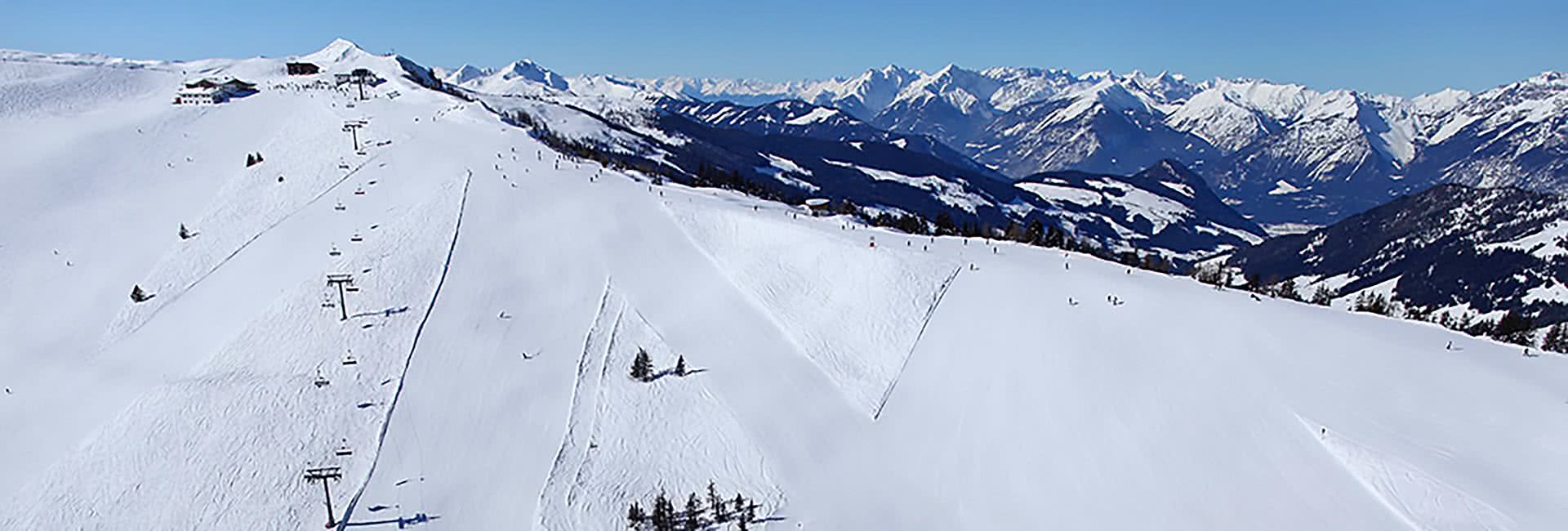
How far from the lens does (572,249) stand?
63406 millimetres

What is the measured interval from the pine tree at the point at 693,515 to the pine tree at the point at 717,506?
711 millimetres

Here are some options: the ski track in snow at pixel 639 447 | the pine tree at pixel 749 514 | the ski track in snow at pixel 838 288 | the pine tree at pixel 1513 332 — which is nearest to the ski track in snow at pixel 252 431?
the ski track in snow at pixel 639 447

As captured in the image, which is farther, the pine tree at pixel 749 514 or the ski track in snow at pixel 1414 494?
the pine tree at pixel 749 514

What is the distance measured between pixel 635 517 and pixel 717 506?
4.09 metres

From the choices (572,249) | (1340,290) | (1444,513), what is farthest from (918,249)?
(1340,290)

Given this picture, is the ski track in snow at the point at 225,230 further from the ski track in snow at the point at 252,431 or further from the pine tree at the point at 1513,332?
the pine tree at the point at 1513,332

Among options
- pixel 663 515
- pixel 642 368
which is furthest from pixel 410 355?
pixel 663 515

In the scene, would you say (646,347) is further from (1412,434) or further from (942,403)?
(1412,434)

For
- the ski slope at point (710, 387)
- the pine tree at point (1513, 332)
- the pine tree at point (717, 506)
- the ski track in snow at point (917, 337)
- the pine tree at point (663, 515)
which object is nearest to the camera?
the pine tree at point (663, 515)

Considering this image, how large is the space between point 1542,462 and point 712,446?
41.1 m

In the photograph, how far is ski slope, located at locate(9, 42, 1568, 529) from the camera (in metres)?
35.3

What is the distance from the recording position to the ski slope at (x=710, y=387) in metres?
35.3

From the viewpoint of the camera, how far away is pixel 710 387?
46281 millimetres

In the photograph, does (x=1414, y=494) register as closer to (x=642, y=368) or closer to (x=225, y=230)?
(x=642, y=368)
